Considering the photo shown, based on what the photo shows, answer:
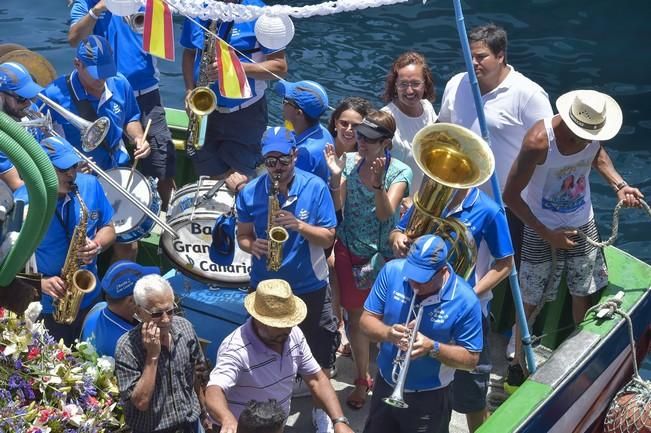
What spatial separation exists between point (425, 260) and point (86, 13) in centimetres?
398

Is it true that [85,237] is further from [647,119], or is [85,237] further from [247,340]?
[647,119]

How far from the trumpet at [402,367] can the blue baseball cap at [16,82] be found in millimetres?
2881

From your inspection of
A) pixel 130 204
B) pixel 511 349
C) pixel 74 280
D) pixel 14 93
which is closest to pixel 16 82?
pixel 14 93

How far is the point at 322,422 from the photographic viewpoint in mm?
6324

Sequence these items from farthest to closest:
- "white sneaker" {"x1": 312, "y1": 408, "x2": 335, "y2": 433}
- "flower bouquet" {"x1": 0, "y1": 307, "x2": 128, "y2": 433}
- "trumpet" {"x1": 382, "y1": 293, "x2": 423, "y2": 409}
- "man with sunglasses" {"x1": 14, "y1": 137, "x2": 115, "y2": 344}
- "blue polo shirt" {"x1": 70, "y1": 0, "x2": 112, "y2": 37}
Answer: "blue polo shirt" {"x1": 70, "y1": 0, "x2": 112, "y2": 37}
"white sneaker" {"x1": 312, "y1": 408, "x2": 335, "y2": 433}
"man with sunglasses" {"x1": 14, "y1": 137, "x2": 115, "y2": 344}
"trumpet" {"x1": 382, "y1": 293, "x2": 423, "y2": 409}
"flower bouquet" {"x1": 0, "y1": 307, "x2": 128, "y2": 433}

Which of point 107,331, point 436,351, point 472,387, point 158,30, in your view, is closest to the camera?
point 436,351

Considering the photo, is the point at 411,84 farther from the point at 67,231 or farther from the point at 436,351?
the point at 67,231

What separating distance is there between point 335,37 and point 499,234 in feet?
34.4

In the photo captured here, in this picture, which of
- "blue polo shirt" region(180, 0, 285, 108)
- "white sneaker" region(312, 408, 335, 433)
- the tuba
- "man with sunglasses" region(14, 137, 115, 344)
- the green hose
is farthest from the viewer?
"blue polo shirt" region(180, 0, 285, 108)

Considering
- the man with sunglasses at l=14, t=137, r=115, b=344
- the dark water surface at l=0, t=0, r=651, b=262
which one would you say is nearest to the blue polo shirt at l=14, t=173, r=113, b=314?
the man with sunglasses at l=14, t=137, r=115, b=344

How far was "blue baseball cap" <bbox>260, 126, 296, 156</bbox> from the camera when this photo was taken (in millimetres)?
6047

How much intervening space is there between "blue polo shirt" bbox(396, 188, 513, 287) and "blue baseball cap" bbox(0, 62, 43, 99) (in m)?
2.52

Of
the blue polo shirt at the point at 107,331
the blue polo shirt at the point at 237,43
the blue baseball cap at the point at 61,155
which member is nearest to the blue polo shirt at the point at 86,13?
the blue polo shirt at the point at 237,43

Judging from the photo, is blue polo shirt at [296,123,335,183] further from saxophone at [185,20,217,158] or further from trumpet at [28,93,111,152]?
trumpet at [28,93,111,152]
